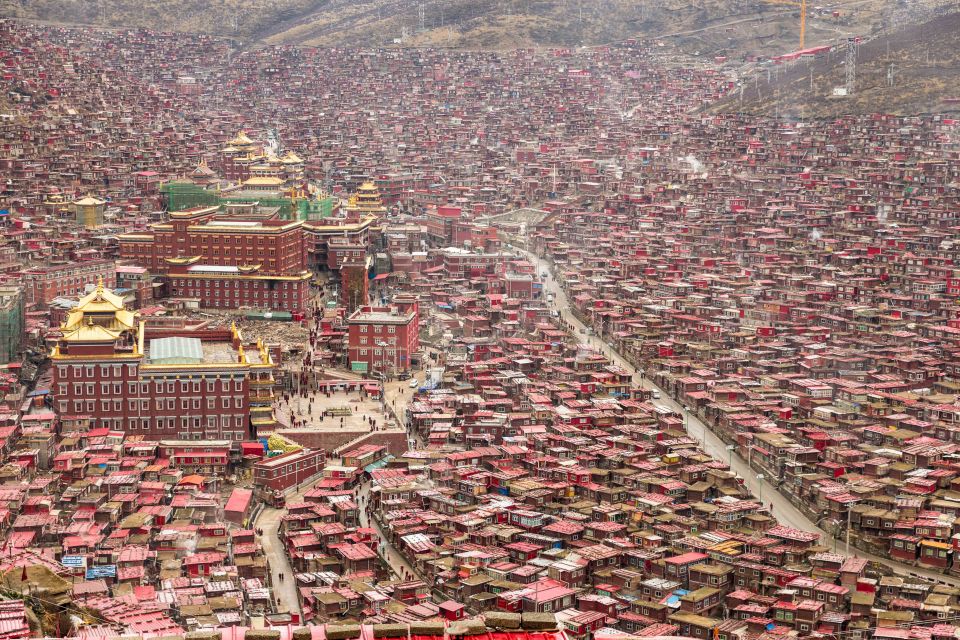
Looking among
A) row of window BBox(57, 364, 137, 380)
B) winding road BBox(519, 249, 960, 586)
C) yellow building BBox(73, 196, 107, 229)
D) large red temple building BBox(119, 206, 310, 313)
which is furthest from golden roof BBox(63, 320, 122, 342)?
yellow building BBox(73, 196, 107, 229)

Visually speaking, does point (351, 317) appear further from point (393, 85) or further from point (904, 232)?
point (393, 85)

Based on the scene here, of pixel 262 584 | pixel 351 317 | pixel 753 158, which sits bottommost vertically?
pixel 262 584

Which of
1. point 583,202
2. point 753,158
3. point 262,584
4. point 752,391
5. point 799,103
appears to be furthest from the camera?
point 799,103

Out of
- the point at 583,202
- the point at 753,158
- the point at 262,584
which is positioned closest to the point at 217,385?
the point at 262,584

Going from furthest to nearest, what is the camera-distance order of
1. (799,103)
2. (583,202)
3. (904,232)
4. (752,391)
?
(799,103), (583,202), (904,232), (752,391)

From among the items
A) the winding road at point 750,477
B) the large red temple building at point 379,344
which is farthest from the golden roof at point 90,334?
the winding road at point 750,477

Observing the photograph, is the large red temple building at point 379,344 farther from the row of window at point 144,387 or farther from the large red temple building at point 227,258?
the row of window at point 144,387

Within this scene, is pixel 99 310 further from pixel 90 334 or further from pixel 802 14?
pixel 802 14
